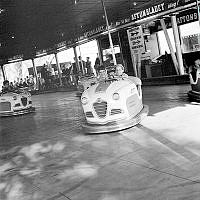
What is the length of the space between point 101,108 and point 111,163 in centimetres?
163

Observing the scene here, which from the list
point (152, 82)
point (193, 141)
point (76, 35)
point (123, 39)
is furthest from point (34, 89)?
point (193, 141)

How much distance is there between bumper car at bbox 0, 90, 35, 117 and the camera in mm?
9016

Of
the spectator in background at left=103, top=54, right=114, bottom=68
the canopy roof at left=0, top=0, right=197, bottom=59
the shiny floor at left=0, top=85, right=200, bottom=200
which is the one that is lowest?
the shiny floor at left=0, top=85, right=200, bottom=200

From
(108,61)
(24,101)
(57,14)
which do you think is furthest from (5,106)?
(108,61)

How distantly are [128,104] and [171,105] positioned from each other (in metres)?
1.66

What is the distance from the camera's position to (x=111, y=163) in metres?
3.23

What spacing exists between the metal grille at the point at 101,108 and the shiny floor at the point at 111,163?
372mm

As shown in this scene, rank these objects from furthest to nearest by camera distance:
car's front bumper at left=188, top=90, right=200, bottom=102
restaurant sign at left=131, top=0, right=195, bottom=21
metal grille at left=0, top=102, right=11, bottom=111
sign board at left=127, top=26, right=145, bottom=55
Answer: sign board at left=127, top=26, right=145, bottom=55, restaurant sign at left=131, top=0, right=195, bottom=21, metal grille at left=0, top=102, right=11, bottom=111, car's front bumper at left=188, top=90, right=200, bottom=102

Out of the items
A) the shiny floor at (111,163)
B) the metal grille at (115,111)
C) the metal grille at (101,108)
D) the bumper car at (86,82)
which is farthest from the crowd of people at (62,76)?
the shiny floor at (111,163)

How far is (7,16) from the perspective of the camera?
9539 millimetres

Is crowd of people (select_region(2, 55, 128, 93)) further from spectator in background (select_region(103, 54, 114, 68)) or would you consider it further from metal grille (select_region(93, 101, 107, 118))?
metal grille (select_region(93, 101, 107, 118))

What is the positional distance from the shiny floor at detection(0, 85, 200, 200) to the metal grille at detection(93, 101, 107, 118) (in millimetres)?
372

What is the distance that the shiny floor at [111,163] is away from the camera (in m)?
2.49

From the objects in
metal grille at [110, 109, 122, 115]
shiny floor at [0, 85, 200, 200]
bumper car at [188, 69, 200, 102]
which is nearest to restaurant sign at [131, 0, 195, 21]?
bumper car at [188, 69, 200, 102]
